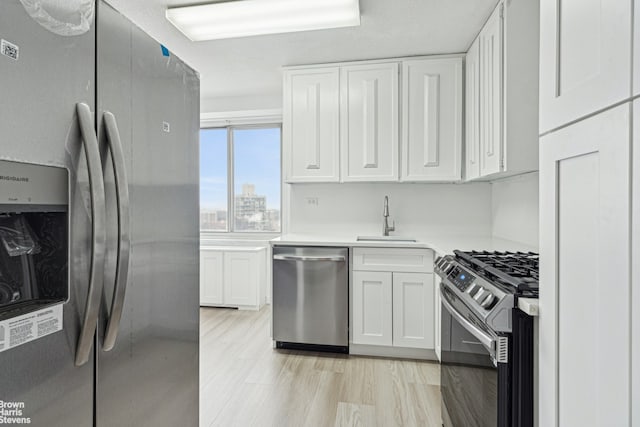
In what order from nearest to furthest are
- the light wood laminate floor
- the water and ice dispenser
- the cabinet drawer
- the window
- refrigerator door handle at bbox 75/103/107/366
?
the water and ice dispenser, refrigerator door handle at bbox 75/103/107/366, the light wood laminate floor, the cabinet drawer, the window

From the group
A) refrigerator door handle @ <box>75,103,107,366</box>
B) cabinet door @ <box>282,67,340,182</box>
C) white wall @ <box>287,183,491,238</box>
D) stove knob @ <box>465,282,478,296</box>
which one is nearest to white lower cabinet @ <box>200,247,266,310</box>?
white wall @ <box>287,183,491,238</box>

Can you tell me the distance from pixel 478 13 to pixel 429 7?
36 centimetres

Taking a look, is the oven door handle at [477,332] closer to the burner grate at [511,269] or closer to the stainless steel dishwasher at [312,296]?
the burner grate at [511,269]

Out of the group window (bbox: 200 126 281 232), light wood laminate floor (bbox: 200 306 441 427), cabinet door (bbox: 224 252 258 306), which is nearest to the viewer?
light wood laminate floor (bbox: 200 306 441 427)

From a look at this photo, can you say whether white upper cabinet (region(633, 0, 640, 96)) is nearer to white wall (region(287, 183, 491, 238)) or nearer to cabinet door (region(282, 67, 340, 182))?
cabinet door (region(282, 67, 340, 182))

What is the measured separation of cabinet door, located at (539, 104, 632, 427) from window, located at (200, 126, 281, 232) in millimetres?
3526

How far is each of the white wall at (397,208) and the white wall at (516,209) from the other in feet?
0.58

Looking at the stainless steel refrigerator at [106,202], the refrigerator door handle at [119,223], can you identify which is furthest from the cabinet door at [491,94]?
the refrigerator door handle at [119,223]

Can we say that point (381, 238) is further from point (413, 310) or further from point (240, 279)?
point (240, 279)

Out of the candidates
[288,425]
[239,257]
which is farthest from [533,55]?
[239,257]

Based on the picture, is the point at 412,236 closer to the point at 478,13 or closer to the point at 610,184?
the point at 478,13

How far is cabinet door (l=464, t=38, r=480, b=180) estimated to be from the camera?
2.52 metres

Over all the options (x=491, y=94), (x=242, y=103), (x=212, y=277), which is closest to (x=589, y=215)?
(x=491, y=94)

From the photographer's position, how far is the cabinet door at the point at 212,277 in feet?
13.0
